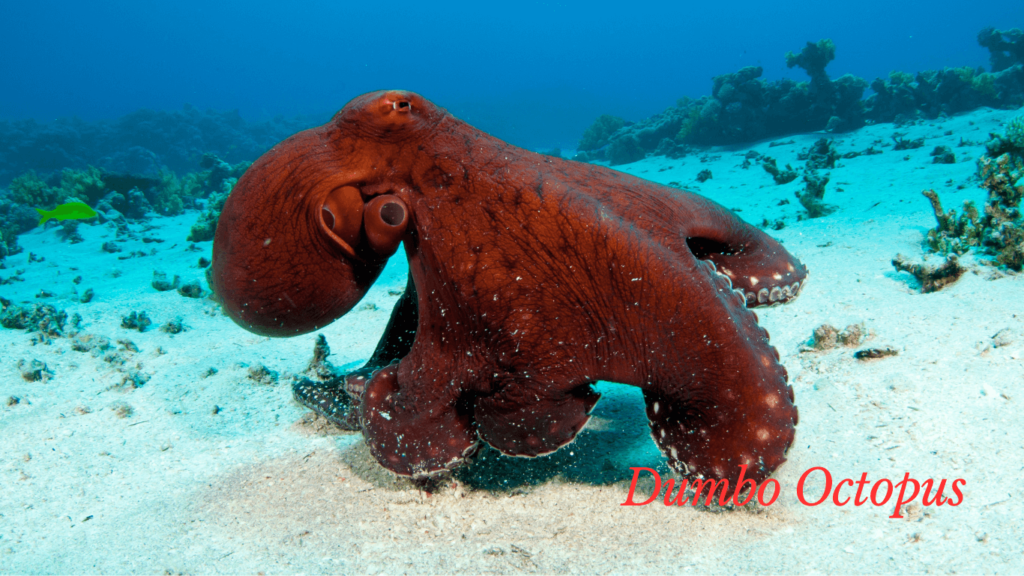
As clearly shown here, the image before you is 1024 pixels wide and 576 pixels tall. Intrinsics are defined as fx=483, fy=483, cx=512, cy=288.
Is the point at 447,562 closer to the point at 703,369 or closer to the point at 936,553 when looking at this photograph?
the point at 703,369

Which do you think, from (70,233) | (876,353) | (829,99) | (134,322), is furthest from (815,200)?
(70,233)

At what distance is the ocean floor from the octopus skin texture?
0.39m

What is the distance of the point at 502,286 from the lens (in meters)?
1.75

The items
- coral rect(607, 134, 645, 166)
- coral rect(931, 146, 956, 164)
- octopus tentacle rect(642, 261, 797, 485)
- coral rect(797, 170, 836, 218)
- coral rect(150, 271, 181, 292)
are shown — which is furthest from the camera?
coral rect(607, 134, 645, 166)

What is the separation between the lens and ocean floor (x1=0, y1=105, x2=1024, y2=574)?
1816mm

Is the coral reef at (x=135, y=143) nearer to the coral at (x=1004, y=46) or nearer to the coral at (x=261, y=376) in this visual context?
the coral at (x=261, y=376)

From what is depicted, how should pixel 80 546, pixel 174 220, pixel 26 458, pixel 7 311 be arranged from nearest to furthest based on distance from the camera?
pixel 80 546 < pixel 26 458 < pixel 7 311 < pixel 174 220

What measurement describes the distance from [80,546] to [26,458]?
116 centimetres

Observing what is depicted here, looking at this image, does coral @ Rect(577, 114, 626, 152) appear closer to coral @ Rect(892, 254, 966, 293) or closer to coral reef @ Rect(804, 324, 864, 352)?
coral @ Rect(892, 254, 966, 293)

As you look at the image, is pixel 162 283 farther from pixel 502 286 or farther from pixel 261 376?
pixel 502 286

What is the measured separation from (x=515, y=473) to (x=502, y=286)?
1108 mm

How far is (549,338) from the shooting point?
176 cm

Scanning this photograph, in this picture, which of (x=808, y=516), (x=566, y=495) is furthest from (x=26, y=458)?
(x=808, y=516)

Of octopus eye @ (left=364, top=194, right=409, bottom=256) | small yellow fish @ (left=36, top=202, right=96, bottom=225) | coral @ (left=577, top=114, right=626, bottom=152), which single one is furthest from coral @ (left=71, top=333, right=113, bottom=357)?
coral @ (left=577, top=114, right=626, bottom=152)
